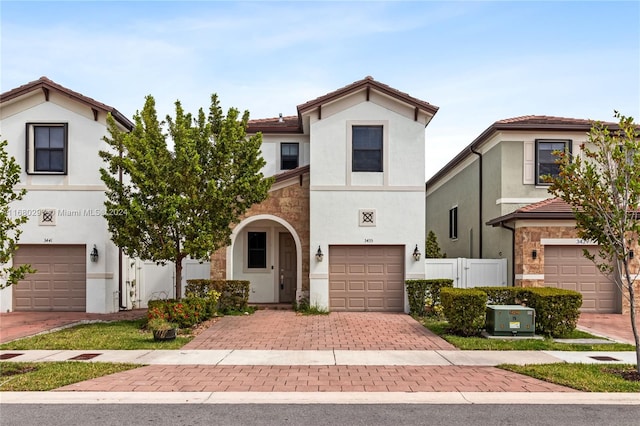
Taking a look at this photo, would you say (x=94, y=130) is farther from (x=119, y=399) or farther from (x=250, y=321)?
(x=119, y=399)

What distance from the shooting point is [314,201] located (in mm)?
Result: 17312

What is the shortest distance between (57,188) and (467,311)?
13.4 metres

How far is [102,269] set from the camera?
1695cm

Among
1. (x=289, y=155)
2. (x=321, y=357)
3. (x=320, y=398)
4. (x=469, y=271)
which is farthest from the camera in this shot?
(x=289, y=155)

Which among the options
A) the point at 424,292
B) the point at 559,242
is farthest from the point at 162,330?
the point at 559,242

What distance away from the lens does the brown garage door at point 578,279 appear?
680 inches

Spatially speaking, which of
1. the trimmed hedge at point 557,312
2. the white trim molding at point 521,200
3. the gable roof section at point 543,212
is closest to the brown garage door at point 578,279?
the gable roof section at point 543,212

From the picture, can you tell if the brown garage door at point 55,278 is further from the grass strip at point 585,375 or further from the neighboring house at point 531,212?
the neighboring house at point 531,212

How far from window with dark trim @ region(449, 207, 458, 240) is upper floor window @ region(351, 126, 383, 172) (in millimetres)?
9137

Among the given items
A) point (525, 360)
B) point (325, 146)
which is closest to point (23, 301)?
point (325, 146)

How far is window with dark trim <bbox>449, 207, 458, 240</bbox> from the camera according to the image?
988 inches

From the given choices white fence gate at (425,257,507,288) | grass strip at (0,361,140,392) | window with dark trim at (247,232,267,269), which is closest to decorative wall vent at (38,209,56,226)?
window with dark trim at (247,232,267,269)

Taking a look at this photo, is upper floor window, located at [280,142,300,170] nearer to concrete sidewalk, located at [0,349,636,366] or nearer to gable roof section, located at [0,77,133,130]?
gable roof section, located at [0,77,133,130]

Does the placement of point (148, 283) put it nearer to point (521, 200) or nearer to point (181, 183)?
point (181, 183)
